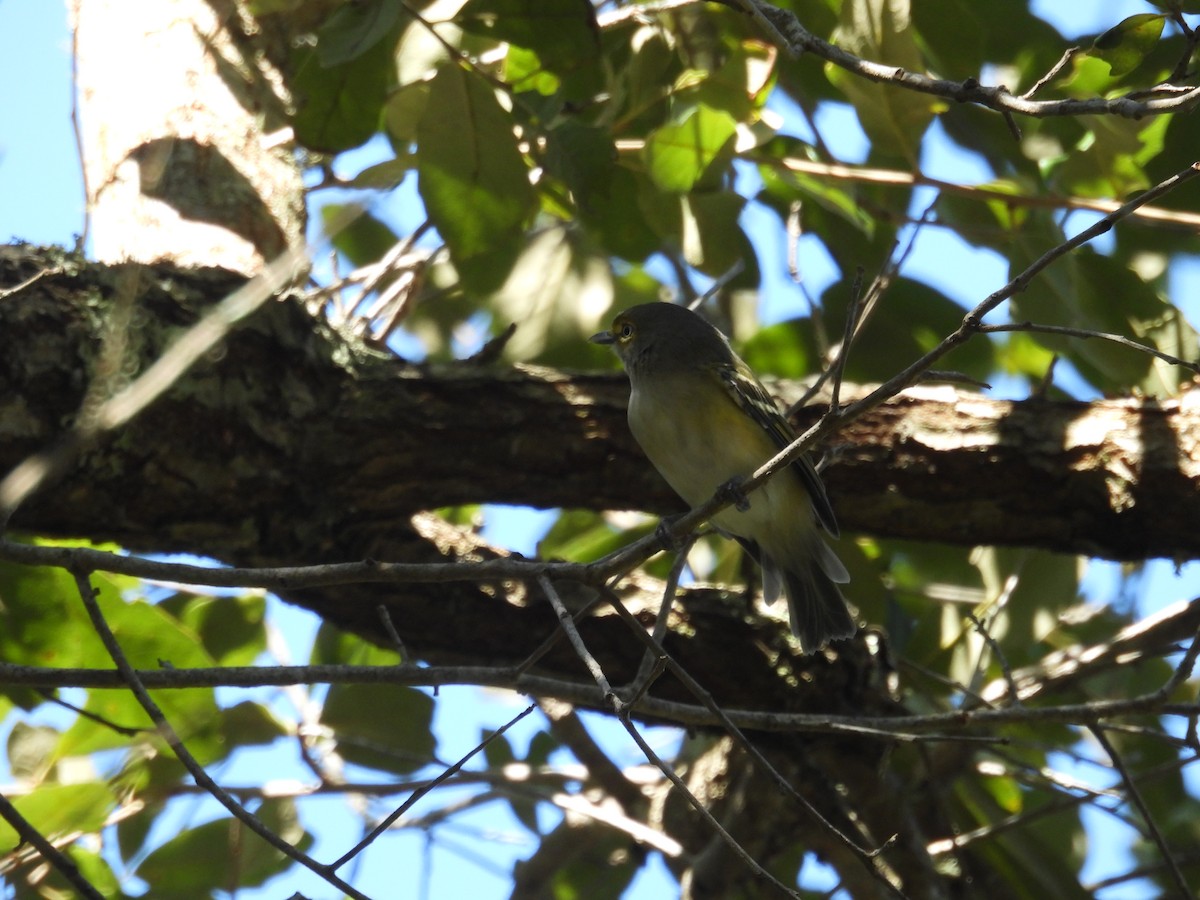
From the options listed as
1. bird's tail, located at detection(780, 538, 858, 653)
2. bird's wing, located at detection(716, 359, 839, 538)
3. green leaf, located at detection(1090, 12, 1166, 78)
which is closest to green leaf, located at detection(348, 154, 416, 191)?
bird's wing, located at detection(716, 359, 839, 538)


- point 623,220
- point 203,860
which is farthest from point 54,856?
point 623,220

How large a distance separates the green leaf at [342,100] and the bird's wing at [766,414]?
1.38 m

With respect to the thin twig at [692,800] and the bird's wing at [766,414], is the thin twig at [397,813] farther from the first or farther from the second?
the bird's wing at [766,414]

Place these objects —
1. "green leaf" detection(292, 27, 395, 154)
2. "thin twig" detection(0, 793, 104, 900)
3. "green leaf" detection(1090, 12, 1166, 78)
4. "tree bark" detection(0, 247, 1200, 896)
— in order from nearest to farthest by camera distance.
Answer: "thin twig" detection(0, 793, 104, 900), "green leaf" detection(1090, 12, 1166, 78), "tree bark" detection(0, 247, 1200, 896), "green leaf" detection(292, 27, 395, 154)

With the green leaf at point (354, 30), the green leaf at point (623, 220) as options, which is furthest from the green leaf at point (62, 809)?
the green leaf at point (623, 220)

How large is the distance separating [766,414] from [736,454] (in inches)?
7.4

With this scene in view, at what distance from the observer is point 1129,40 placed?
258 centimetres

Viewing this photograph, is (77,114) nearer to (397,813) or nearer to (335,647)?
(335,647)

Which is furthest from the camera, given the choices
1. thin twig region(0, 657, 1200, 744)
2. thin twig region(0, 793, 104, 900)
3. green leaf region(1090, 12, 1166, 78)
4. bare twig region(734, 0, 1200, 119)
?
green leaf region(1090, 12, 1166, 78)

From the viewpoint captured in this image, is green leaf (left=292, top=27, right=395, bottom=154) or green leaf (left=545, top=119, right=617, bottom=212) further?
green leaf (left=292, top=27, right=395, bottom=154)

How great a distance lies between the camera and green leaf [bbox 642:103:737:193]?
3.51m

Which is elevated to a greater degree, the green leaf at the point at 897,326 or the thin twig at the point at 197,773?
the green leaf at the point at 897,326

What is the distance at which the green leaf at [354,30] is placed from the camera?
308 cm

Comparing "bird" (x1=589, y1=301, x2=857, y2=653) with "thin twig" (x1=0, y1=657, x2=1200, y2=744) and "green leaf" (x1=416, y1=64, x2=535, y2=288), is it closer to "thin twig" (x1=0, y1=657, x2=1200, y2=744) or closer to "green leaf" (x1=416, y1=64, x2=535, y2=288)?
"green leaf" (x1=416, y1=64, x2=535, y2=288)
